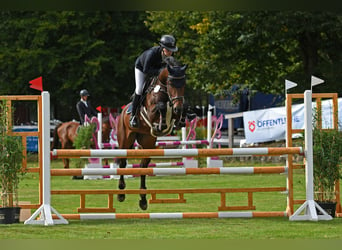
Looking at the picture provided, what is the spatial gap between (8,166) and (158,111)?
191 cm

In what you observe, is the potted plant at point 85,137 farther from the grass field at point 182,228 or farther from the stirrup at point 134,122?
the stirrup at point 134,122

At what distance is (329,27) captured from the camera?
817 inches

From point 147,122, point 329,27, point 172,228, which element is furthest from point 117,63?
point 172,228

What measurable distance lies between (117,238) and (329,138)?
2700mm

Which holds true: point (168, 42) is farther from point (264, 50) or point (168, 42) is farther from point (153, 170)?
point (264, 50)

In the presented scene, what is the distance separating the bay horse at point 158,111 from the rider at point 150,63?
0.25 feet

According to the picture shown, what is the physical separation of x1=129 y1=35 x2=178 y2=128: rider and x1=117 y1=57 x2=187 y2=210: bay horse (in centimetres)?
8

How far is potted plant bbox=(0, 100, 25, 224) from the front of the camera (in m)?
6.71

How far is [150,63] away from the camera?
798 cm

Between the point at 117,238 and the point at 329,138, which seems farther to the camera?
the point at 329,138

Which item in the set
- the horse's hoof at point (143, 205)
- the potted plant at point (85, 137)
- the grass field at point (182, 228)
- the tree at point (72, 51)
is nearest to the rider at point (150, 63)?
the horse's hoof at point (143, 205)

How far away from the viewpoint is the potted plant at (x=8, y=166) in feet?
22.0

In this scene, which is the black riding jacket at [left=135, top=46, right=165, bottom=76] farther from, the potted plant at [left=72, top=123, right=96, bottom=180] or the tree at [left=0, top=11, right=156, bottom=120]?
the tree at [left=0, top=11, right=156, bottom=120]

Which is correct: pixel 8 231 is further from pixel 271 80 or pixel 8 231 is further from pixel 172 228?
pixel 271 80
